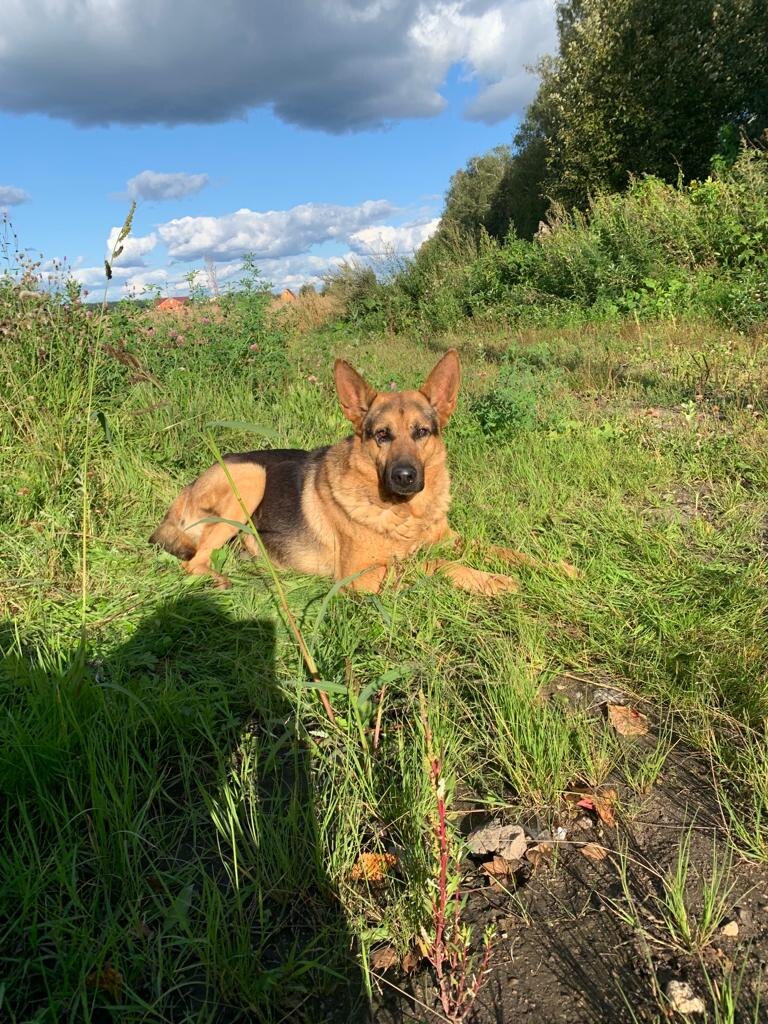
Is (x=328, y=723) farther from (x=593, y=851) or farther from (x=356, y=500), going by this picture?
(x=356, y=500)

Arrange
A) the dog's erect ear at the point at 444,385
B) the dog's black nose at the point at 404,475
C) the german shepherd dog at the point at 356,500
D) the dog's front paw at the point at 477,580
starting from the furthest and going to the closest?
the dog's erect ear at the point at 444,385, the german shepherd dog at the point at 356,500, the dog's black nose at the point at 404,475, the dog's front paw at the point at 477,580

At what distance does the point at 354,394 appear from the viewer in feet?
12.8

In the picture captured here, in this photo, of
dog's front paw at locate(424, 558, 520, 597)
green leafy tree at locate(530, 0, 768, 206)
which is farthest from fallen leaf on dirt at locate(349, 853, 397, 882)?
green leafy tree at locate(530, 0, 768, 206)

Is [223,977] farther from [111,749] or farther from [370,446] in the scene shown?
[370,446]

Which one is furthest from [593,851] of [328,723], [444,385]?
[444,385]

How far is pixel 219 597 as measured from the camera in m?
3.17

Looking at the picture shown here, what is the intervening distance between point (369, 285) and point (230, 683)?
14.8 metres

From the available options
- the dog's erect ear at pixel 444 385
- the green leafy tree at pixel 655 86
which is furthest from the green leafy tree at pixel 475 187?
the dog's erect ear at pixel 444 385

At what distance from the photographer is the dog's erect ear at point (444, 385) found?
388cm

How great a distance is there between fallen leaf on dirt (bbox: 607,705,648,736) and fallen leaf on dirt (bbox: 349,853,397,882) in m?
0.90

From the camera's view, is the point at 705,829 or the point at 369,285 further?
the point at 369,285

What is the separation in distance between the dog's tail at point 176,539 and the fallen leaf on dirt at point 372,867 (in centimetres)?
251

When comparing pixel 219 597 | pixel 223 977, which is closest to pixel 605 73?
pixel 219 597

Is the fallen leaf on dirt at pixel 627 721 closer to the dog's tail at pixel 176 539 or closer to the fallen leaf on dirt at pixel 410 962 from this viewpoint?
the fallen leaf on dirt at pixel 410 962
